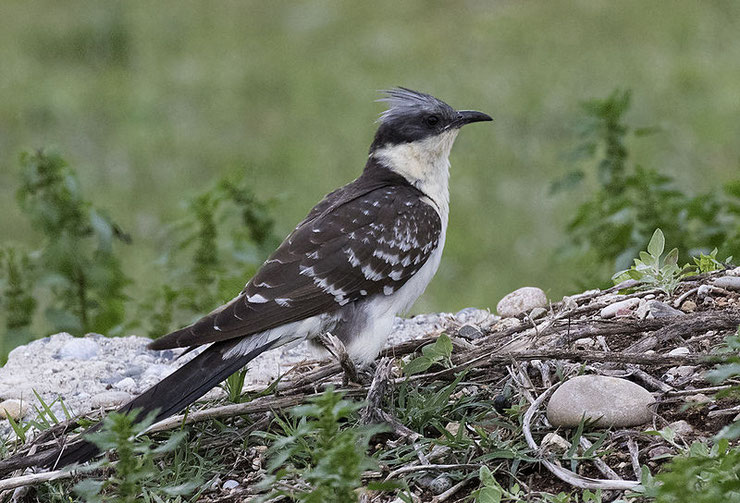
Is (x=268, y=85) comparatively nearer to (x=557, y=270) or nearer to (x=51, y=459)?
(x=557, y=270)

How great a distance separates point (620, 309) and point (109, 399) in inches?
87.5

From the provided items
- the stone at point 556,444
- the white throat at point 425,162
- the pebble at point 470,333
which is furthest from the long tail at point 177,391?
the white throat at point 425,162

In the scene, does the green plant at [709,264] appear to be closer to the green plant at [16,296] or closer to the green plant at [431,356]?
the green plant at [431,356]

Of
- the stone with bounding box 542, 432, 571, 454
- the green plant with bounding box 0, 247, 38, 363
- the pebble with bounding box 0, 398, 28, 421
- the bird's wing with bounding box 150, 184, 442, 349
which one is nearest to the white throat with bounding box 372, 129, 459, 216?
the bird's wing with bounding box 150, 184, 442, 349

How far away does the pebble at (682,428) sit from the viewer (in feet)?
12.2

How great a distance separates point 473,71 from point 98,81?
4.33 meters

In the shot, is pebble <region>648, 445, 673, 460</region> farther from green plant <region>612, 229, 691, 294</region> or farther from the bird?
the bird

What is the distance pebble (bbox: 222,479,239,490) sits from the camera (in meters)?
3.98

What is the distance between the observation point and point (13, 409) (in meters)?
4.80

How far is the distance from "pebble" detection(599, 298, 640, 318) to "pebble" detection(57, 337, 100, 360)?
8.40ft

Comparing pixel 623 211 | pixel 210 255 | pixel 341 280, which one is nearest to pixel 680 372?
pixel 341 280

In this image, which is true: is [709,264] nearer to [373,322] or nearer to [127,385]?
[373,322]

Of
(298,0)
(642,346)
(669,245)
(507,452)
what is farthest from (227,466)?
(298,0)

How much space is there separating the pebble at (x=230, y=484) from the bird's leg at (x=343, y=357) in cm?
62
